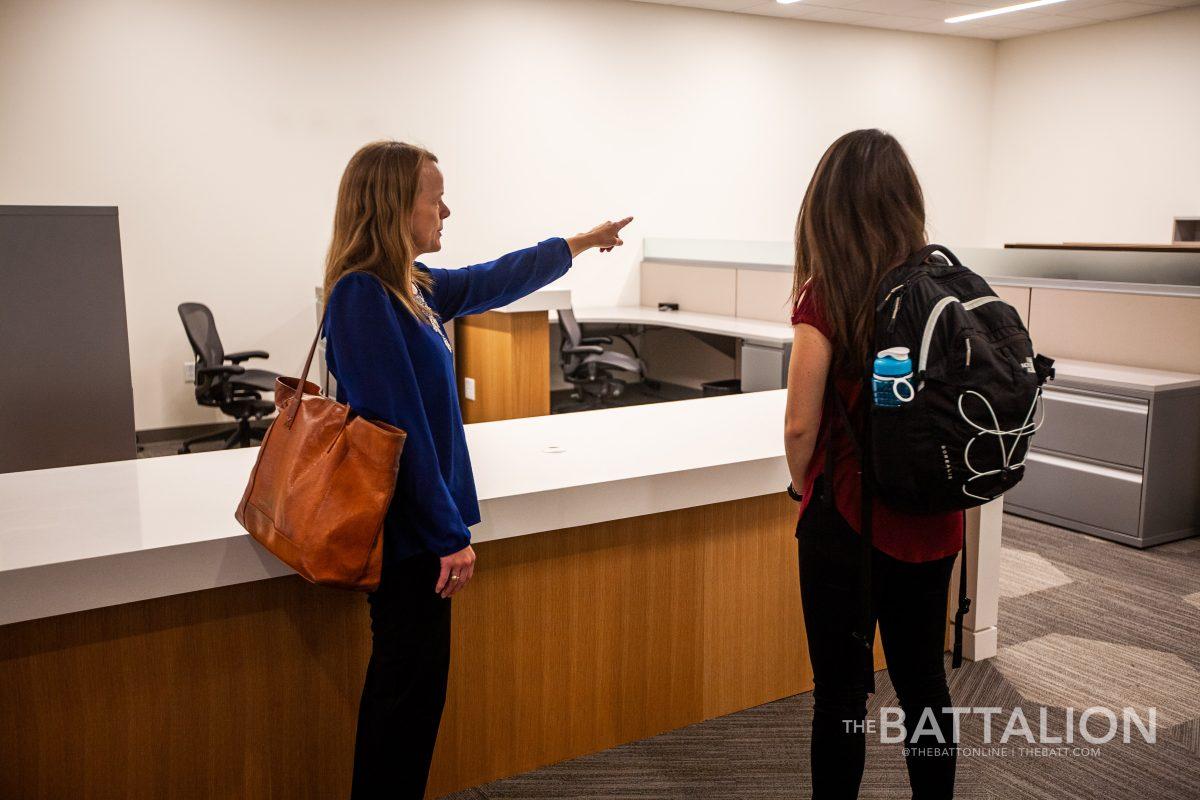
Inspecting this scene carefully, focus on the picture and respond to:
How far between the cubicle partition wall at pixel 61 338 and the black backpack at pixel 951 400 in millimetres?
2499

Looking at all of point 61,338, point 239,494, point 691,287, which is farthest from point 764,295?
point 239,494

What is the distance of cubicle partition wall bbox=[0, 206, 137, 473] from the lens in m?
2.85

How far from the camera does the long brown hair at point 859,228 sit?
1.37 meters

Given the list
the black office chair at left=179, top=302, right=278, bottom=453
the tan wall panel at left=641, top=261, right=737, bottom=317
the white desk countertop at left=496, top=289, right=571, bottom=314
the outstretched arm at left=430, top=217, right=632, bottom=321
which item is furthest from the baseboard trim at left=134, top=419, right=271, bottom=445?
the outstretched arm at left=430, top=217, right=632, bottom=321

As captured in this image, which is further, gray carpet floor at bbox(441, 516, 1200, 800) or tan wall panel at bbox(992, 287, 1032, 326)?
tan wall panel at bbox(992, 287, 1032, 326)

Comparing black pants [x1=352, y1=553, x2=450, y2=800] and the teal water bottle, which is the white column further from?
black pants [x1=352, y1=553, x2=450, y2=800]

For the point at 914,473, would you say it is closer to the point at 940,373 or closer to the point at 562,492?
the point at 940,373

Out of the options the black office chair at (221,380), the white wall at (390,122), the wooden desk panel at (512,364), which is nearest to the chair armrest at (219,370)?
the black office chair at (221,380)

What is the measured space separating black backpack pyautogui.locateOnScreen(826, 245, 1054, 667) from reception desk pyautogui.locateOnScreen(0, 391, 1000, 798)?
0.71 meters

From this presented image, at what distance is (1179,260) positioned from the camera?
4.03m

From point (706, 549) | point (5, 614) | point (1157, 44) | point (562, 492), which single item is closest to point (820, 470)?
point (562, 492)

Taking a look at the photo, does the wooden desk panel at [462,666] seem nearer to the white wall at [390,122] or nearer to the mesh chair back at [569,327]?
the mesh chair back at [569,327]

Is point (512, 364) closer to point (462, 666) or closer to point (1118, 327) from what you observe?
point (462, 666)

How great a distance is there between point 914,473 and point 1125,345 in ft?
10.7
